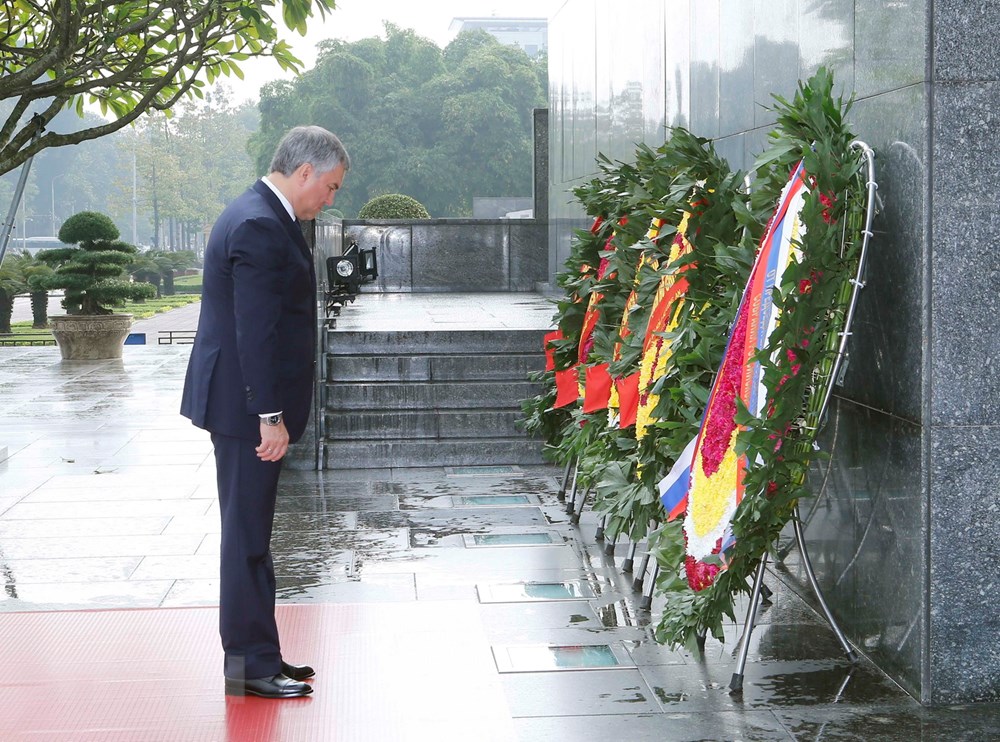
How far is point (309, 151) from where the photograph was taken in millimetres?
4211

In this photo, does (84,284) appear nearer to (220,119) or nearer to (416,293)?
(416,293)

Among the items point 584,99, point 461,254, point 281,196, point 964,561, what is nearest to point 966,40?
point 964,561

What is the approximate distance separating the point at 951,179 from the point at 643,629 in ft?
7.04

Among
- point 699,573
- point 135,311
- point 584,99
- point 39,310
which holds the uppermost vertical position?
point 584,99

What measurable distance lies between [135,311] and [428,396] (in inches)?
1761

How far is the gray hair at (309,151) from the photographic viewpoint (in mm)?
4211

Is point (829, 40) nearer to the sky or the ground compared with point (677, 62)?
nearer to the ground

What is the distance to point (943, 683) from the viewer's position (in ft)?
14.0

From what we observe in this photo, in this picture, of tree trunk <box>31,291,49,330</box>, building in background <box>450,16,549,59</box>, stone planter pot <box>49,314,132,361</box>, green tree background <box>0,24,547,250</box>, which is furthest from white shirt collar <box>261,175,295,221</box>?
building in background <box>450,16,549,59</box>

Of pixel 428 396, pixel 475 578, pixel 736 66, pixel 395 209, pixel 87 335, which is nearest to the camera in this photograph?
pixel 475 578

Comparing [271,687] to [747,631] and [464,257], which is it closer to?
[747,631]

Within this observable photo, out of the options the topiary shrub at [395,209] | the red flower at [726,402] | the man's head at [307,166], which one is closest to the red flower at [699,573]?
the red flower at [726,402]

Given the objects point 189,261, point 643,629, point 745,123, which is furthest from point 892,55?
point 189,261

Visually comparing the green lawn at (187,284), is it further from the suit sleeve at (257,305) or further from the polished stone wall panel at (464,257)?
the suit sleeve at (257,305)
